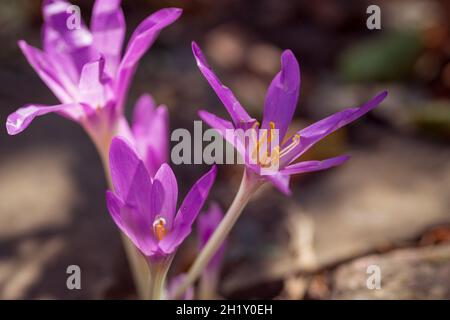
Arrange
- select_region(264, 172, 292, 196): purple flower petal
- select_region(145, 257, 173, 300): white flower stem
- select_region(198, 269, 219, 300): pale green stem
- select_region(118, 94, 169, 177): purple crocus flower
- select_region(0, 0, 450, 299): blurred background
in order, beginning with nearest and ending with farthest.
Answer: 1. select_region(264, 172, 292, 196): purple flower petal
2. select_region(145, 257, 173, 300): white flower stem
3. select_region(118, 94, 169, 177): purple crocus flower
4. select_region(198, 269, 219, 300): pale green stem
5. select_region(0, 0, 450, 299): blurred background

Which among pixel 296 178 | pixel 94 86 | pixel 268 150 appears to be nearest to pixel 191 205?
pixel 268 150

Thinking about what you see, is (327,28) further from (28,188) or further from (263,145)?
(263,145)

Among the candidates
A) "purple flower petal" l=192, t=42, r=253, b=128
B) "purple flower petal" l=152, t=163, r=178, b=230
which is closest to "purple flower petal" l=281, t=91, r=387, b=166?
"purple flower petal" l=192, t=42, r=253, b=128

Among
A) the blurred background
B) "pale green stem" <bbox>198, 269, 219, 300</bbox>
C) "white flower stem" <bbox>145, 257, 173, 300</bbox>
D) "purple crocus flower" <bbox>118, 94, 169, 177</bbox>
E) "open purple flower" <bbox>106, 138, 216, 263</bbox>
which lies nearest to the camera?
"open purple flower" <bbox>106, 138, 216, 263</bbox>

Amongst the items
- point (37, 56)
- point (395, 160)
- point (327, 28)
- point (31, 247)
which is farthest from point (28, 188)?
point (327, 28)

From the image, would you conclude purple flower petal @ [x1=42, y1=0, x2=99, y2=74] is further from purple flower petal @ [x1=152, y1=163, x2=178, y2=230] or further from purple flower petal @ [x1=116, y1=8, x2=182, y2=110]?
purple flower petal @ [x1=152, y1=163, x2=178, y2=230]

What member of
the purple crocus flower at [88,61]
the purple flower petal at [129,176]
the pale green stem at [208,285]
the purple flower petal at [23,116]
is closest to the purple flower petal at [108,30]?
the purple crocus flower at [88,61]

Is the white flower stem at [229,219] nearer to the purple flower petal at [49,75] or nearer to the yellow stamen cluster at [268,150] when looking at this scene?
the yellow stamen cluster at [268,150]
